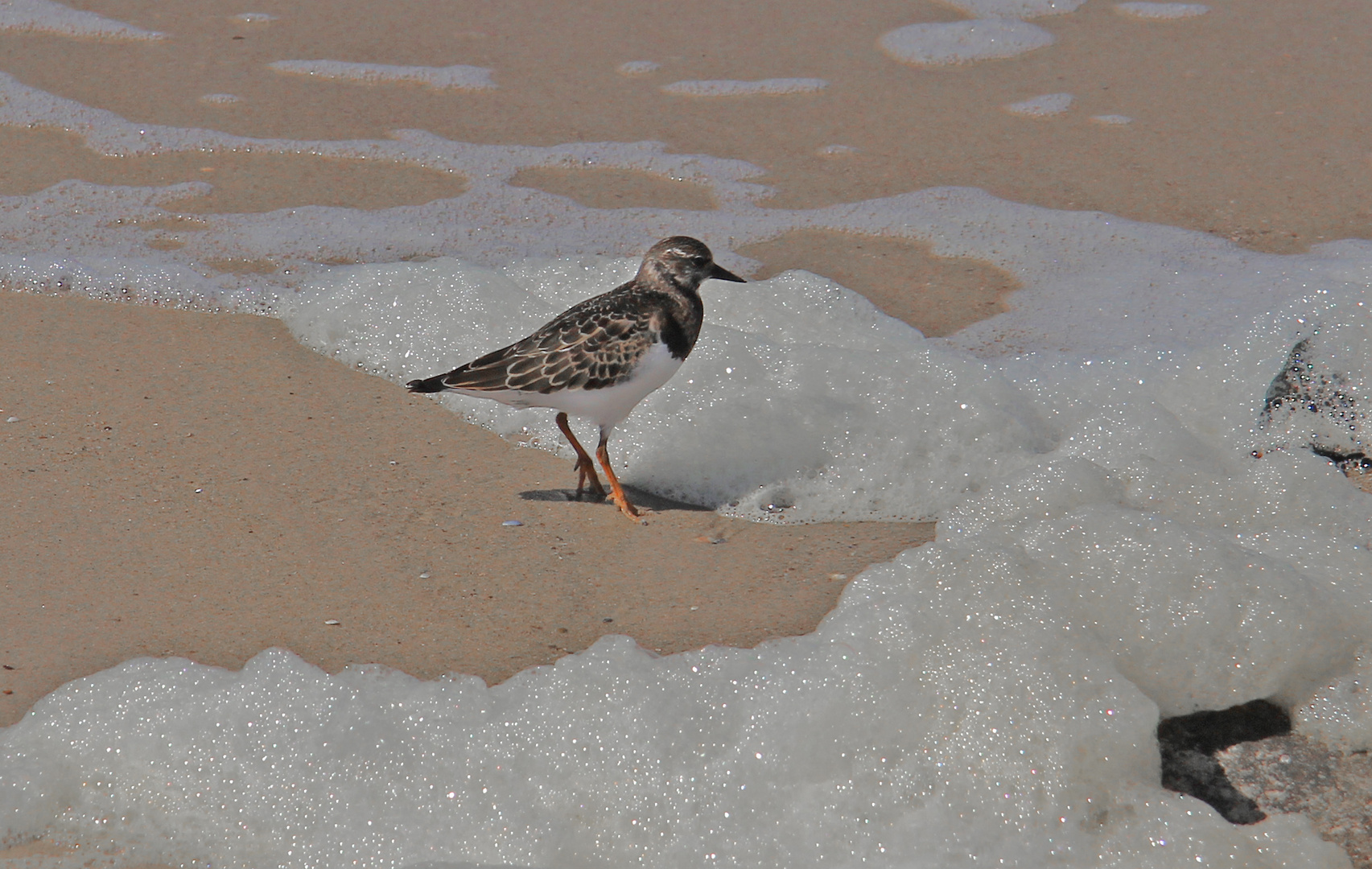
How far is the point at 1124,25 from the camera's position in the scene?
8500 millimetres

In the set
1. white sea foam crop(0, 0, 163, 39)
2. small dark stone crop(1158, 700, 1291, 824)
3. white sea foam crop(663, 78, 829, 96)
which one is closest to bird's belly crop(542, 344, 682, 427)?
small dark stone crop(1158, 700, 1291, 824)

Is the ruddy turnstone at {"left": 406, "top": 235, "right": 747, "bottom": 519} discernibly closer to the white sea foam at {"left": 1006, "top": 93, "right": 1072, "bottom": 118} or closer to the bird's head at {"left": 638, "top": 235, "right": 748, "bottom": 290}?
the bird's head at {"left": 638, "top": 235, "right": 748, "bottom": 290}

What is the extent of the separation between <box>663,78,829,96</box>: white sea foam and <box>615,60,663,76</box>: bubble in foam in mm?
249

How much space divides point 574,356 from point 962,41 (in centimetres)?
506

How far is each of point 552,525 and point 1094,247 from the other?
3263mm

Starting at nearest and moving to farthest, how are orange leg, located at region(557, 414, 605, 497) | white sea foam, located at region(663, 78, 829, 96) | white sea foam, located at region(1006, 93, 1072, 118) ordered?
orange leg, located at region(557, 414, 605, 497) < white sea foam, located at region(1006, 93, 1072, 118) < white sea foam, located at region(663, 78, 829, 96)

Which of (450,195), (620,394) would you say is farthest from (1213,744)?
(450,195)

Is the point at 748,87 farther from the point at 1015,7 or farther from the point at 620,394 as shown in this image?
the point at 620,394

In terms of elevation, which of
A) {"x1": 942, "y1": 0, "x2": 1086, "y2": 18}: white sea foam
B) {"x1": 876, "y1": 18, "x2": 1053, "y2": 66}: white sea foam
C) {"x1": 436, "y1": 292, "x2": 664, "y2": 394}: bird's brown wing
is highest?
{"x1": 942, "y1": 0, "x2": 1086, "y2": 18}: white sea foam

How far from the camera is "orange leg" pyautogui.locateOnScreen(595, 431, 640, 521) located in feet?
14.5

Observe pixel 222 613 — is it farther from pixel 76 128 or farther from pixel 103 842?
pixel 76 128

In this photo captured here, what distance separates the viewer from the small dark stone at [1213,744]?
9.97 feet

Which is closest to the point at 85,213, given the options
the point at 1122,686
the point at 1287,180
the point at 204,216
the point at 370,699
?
the point at 204,216

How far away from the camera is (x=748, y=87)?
7891 millimetres
